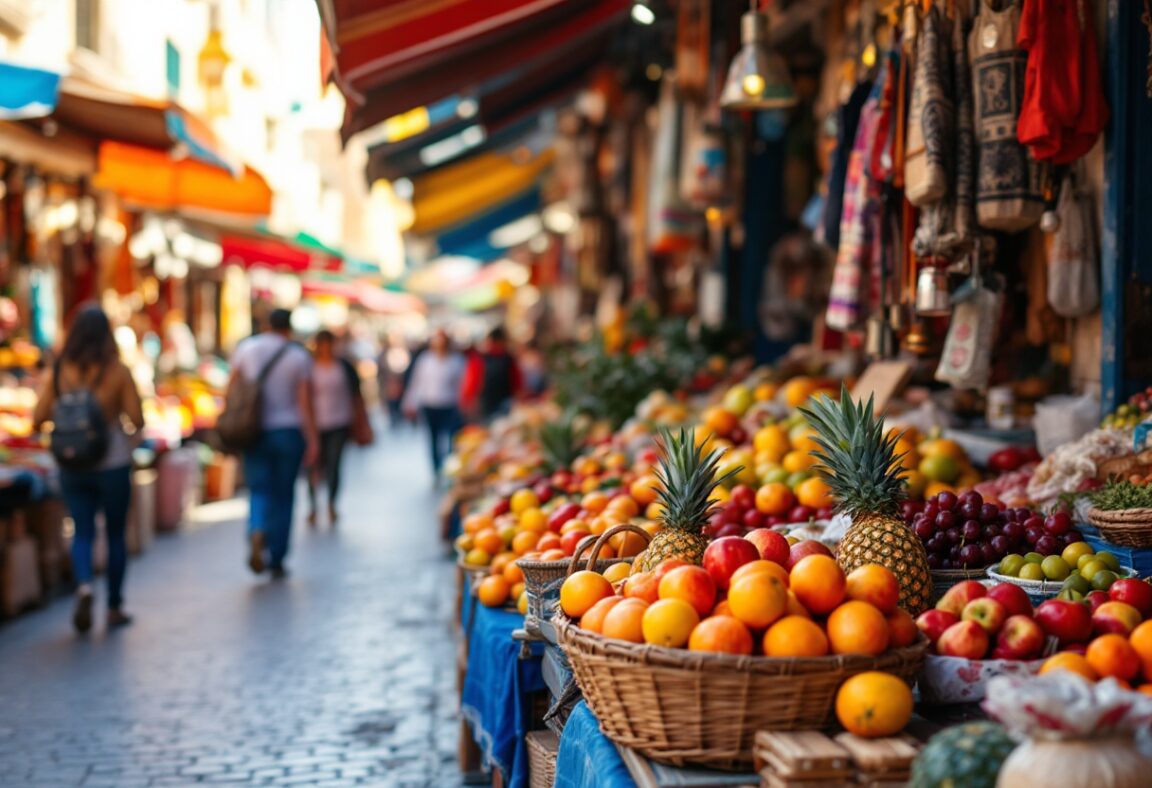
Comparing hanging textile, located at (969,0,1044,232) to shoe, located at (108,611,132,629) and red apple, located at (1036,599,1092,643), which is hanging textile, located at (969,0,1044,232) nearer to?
red apple, located at (1036,599,1092,643)

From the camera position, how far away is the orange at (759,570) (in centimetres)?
302

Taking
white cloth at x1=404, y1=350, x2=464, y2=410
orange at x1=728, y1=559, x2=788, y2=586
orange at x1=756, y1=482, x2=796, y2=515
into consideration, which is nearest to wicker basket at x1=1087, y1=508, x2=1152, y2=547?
orange at x1=756, y1=482, x2=796, y2=515

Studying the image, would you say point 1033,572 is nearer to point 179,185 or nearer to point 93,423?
point 93,423

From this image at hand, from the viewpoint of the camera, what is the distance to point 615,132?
47.3 feet

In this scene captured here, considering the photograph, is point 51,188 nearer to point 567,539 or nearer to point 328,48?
point 328,48

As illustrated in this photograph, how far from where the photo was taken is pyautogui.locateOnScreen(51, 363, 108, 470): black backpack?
755 cm

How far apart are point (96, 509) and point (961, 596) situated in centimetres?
644

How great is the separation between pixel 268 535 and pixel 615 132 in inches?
275

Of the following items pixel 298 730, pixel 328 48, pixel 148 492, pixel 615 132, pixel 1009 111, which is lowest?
pixel 298 730

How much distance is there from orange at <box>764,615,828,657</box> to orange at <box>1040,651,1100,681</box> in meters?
0.50

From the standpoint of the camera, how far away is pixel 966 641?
2.97 metres

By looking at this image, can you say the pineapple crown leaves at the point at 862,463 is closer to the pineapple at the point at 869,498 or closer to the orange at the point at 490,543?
the pineapple at the point at 869,498

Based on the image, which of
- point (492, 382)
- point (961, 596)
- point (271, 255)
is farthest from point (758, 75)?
point (271, 255)

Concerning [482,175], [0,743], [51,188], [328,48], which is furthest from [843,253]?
[482,175]
